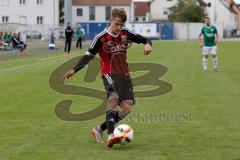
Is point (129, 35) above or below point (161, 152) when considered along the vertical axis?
above

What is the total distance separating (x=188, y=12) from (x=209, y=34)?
4090 inches

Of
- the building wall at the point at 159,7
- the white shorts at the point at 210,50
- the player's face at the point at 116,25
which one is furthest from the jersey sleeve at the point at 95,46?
the building wall at the point at 159,7

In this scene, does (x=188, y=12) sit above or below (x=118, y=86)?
above

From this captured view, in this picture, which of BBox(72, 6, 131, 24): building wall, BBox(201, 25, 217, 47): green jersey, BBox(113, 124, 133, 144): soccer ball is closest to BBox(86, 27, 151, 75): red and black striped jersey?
BBox(113, 124, 133, 144): soccer ball

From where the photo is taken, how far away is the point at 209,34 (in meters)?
26.3

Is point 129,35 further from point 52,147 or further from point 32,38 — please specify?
point 32,38

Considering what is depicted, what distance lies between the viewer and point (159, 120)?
12.9m

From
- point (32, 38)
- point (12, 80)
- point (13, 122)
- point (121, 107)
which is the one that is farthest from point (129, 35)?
point (32, 38)

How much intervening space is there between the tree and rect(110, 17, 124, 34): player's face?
394 feet

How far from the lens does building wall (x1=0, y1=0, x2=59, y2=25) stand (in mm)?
118062

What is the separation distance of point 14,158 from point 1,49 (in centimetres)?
4851

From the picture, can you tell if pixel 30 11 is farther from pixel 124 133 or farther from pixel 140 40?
pixel 124 133

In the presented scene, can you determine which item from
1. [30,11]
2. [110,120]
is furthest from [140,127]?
[30,11]

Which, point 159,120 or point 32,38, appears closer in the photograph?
point 159,120
